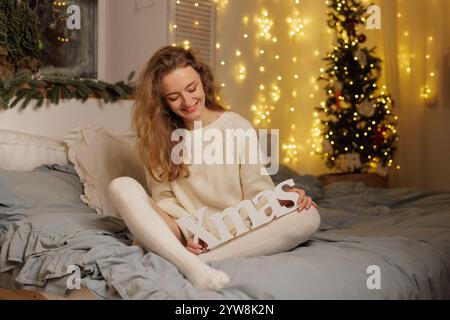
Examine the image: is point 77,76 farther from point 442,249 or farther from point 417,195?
point 442,249

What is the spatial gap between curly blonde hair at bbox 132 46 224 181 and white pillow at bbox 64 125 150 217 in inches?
12.1

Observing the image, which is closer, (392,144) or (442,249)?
(442,249)

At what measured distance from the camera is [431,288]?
1735 millimetres

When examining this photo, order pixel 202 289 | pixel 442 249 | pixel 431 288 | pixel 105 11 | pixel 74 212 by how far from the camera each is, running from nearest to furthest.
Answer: pixel 202 289, pixel 431 288, pixel 442 249, pixel 74 212, pixel 105 11

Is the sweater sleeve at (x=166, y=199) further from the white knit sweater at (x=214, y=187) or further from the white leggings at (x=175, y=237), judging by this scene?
the white leggings at (x=175, y=237)

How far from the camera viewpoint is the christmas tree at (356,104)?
402cm

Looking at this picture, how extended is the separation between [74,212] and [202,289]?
752 millimetres

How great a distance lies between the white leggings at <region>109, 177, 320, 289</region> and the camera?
1.62 metres

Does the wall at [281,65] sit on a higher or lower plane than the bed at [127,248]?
higher

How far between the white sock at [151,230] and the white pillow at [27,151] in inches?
30.3

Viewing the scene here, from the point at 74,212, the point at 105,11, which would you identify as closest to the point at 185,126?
the point at 74,212

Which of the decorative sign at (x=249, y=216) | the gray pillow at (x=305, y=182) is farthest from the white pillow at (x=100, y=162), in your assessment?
the gray pillow at (x=305, y=182)

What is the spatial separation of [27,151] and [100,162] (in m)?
0.30

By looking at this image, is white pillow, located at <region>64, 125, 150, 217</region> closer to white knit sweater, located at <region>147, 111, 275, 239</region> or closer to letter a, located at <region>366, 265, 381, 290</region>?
white knit sweater, located at <region>147, 111, 275, 239</region>
